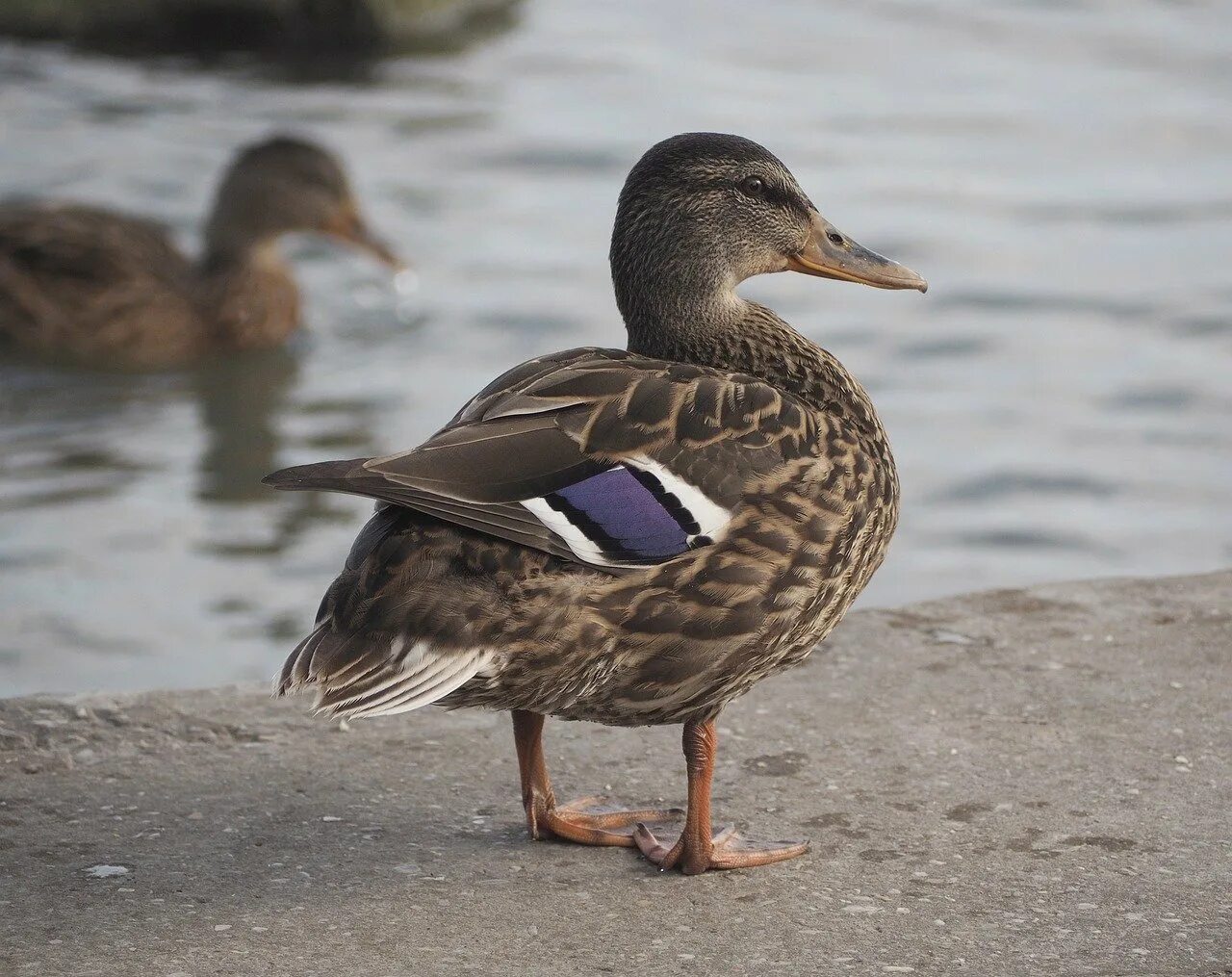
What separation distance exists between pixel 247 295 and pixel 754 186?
6062mm

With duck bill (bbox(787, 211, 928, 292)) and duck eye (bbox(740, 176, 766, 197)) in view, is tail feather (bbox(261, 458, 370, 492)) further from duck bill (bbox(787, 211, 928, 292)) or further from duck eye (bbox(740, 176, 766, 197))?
duck bill (bbox(787, 211, 928, 292))

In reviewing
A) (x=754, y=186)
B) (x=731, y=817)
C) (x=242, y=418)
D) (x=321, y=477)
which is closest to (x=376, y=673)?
(x=321, y=477)

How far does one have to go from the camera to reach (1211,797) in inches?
160

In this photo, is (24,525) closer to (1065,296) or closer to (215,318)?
(215,318)

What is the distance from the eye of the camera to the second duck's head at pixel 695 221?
4.36 meters

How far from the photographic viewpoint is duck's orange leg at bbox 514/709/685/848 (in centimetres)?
398

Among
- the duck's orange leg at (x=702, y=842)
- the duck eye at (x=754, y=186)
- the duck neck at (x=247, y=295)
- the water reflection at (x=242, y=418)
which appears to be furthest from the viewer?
the duck neck at (x=247, y=295)

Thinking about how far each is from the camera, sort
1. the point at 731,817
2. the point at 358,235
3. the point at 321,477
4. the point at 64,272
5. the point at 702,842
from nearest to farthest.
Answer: the point at 321,477 < the point at 702,842 < the point at 731,817 < the point at 64,272 < the point at 358,235

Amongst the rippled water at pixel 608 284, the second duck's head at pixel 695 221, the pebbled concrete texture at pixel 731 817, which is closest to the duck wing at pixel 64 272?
the rippled water at pixel 608 284

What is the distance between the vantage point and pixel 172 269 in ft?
33.0

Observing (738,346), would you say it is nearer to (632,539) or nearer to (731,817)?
(632,539)

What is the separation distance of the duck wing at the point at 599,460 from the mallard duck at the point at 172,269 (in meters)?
6.21

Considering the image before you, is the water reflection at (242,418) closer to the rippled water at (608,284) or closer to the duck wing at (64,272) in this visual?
the rippled water at (608,284)

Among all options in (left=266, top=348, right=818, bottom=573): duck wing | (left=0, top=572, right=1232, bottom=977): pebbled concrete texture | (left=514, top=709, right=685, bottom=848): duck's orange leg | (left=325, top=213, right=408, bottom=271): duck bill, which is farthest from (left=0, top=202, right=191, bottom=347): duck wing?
(left=514, top=709, right=685, bottom=848): duck's orange leg
